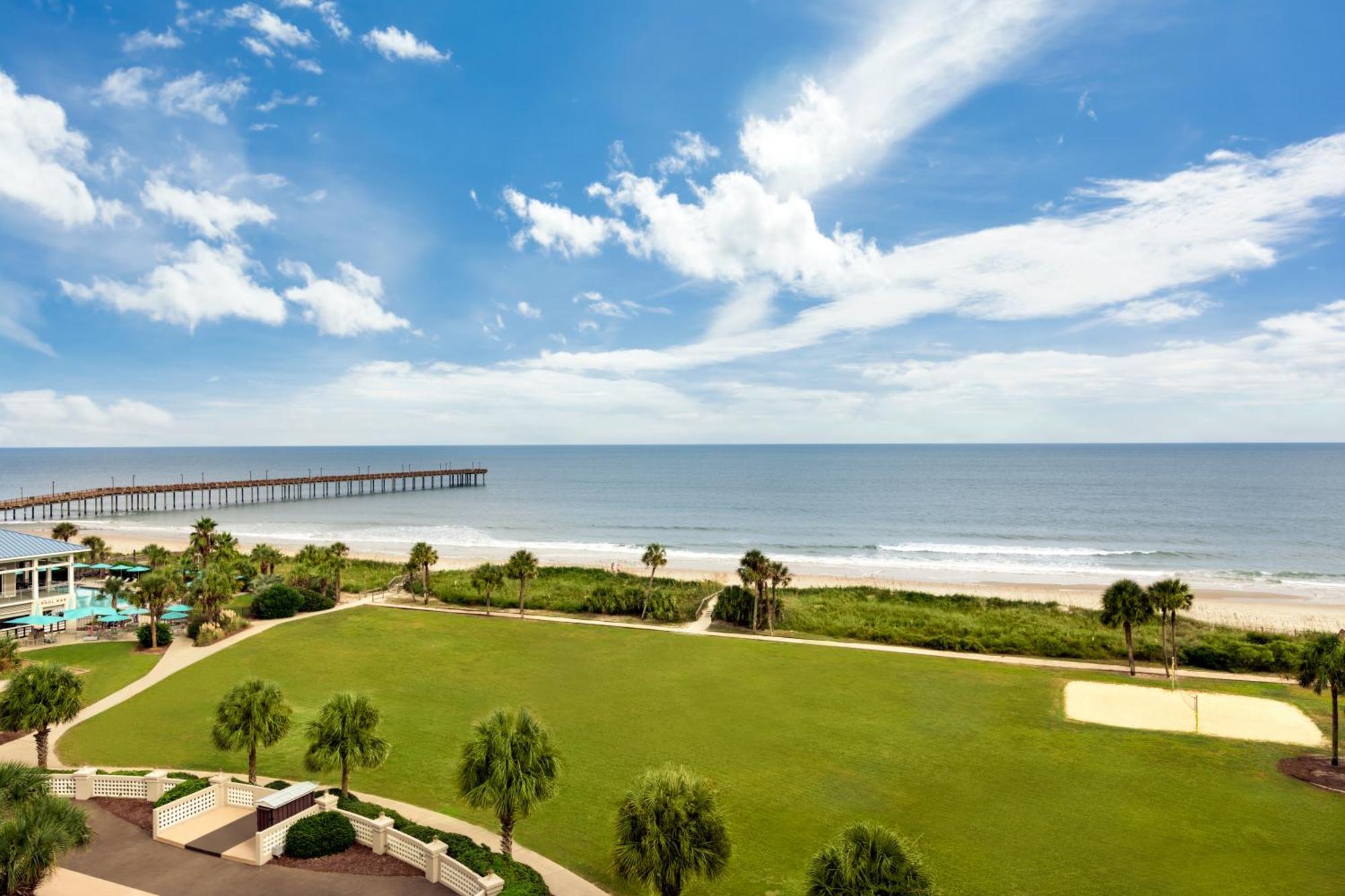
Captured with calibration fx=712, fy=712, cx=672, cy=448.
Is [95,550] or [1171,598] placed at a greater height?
[95,550]

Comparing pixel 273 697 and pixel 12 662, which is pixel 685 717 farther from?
pixel 12 662

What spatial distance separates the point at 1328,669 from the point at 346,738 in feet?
101

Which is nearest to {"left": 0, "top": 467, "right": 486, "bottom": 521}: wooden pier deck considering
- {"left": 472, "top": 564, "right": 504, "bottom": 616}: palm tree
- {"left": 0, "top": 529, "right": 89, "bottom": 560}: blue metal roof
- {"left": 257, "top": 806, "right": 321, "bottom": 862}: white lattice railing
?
{"left": 0, "top": 529, "right": 89, "bottom": 560}: blue metal roof

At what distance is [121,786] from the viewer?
20531mm

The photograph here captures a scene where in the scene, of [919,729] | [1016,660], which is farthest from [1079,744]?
[1016,660]

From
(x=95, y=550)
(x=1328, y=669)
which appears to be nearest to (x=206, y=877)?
(x=1328, y=669)

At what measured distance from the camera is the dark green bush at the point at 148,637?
3869 cm

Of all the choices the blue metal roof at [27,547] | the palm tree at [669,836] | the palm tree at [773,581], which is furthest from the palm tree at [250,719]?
the blue metal roof at [27,547]

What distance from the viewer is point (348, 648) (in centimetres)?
3797

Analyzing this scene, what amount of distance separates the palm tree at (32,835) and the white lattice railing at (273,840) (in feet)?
11.3

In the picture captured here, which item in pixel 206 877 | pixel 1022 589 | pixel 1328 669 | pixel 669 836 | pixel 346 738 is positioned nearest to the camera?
pixel 669 836

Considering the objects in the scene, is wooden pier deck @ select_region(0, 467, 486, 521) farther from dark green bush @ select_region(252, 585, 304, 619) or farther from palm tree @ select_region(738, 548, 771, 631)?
palm tree @ select_region(738, 548, 771, 631)

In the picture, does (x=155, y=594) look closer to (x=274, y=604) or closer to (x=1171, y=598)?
(x=274, y=604)

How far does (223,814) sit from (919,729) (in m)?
23.0
